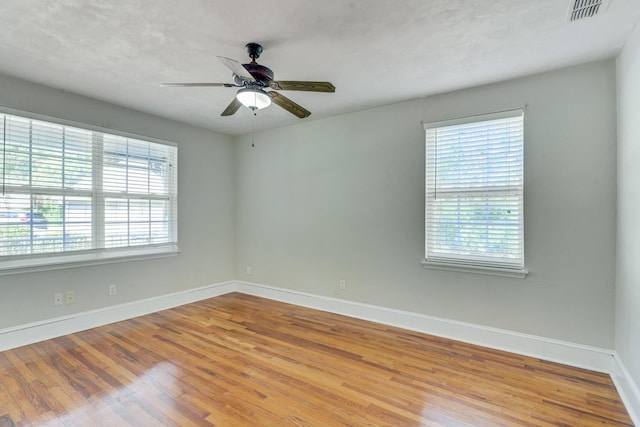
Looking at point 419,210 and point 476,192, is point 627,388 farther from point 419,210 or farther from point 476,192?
point 419,210

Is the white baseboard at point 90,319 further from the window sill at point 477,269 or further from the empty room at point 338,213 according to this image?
the window sill at point 477,269

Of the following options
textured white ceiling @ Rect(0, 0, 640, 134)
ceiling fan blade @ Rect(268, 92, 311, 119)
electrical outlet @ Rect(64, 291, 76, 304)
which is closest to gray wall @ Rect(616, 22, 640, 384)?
textured white ceiling @ Rect(0, 0, 640, 134)

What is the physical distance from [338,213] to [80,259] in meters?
2.95

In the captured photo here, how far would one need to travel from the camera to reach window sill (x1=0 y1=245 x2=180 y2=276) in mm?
2912

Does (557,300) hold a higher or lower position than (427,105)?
lower

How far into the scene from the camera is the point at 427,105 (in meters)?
3.33

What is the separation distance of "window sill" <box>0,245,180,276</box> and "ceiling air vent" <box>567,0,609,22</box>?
15.0ft

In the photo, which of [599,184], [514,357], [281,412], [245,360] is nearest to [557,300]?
[514,357]

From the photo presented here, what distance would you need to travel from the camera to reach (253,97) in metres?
2.21

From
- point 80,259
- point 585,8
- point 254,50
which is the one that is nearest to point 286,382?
point 254,50

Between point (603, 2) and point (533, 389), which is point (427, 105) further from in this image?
point (533, 389)

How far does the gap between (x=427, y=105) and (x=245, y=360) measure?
3109 millimetres

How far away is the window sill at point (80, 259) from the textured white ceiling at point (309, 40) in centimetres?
174

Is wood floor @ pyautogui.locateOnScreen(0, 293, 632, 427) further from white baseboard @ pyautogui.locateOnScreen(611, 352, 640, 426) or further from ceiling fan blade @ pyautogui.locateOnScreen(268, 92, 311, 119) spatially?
ceiling fan blade @ pyautogui.locateOnScreen(268, 92, 311, 119)
